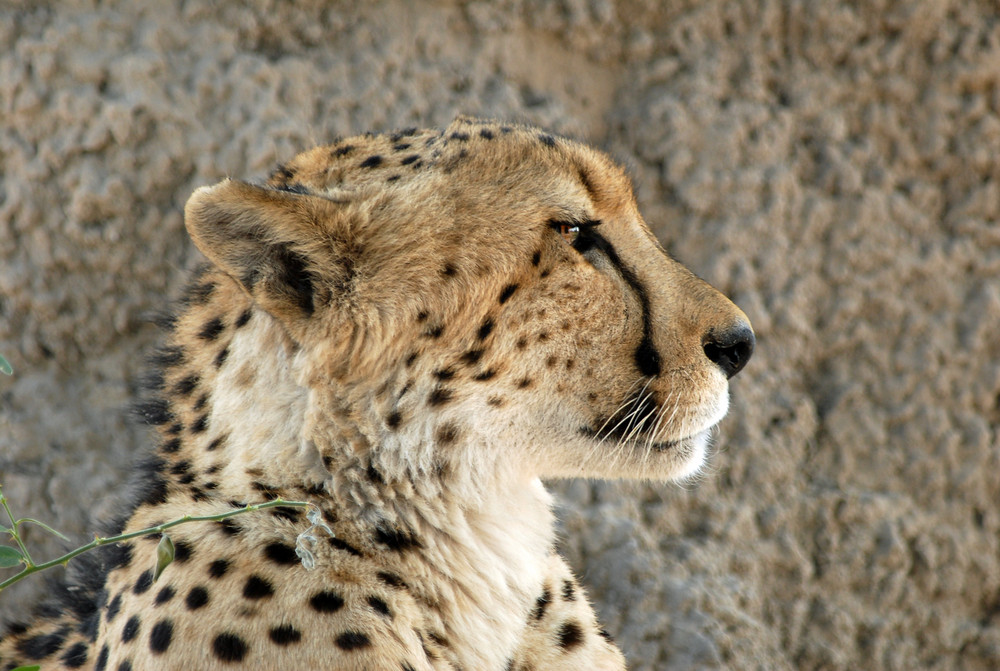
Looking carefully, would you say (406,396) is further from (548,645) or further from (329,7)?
(329,7)

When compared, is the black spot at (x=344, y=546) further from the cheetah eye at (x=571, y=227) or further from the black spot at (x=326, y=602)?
the cheetah eye at (x=571, y=227)

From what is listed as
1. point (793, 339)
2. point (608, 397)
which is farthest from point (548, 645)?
point (793, 339)

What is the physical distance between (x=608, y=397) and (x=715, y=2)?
1479 millimetres

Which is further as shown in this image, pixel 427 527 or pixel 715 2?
pixel 715 2

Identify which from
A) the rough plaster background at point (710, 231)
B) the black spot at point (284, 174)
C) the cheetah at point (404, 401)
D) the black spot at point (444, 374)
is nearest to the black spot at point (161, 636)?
the cheetah at point (404, 401)

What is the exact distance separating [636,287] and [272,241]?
0.52 meters

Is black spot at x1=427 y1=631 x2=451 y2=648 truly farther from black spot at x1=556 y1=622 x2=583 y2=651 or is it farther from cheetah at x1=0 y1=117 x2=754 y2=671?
black spot at x1=556 y1=622 x2=583 y2=651

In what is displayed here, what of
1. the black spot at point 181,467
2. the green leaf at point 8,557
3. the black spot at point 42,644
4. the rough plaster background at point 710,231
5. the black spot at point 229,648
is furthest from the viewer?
the rough plaster background at point 710,231

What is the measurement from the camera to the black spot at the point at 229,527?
135cm

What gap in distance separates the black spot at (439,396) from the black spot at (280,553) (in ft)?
0.87

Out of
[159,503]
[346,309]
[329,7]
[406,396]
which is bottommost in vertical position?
[159,503]

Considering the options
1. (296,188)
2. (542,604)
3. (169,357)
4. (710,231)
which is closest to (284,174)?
(296,188)

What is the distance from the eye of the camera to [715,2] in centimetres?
255

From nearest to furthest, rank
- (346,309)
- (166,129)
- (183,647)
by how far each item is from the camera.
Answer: (183,647) → (346,309) → (166,129)
